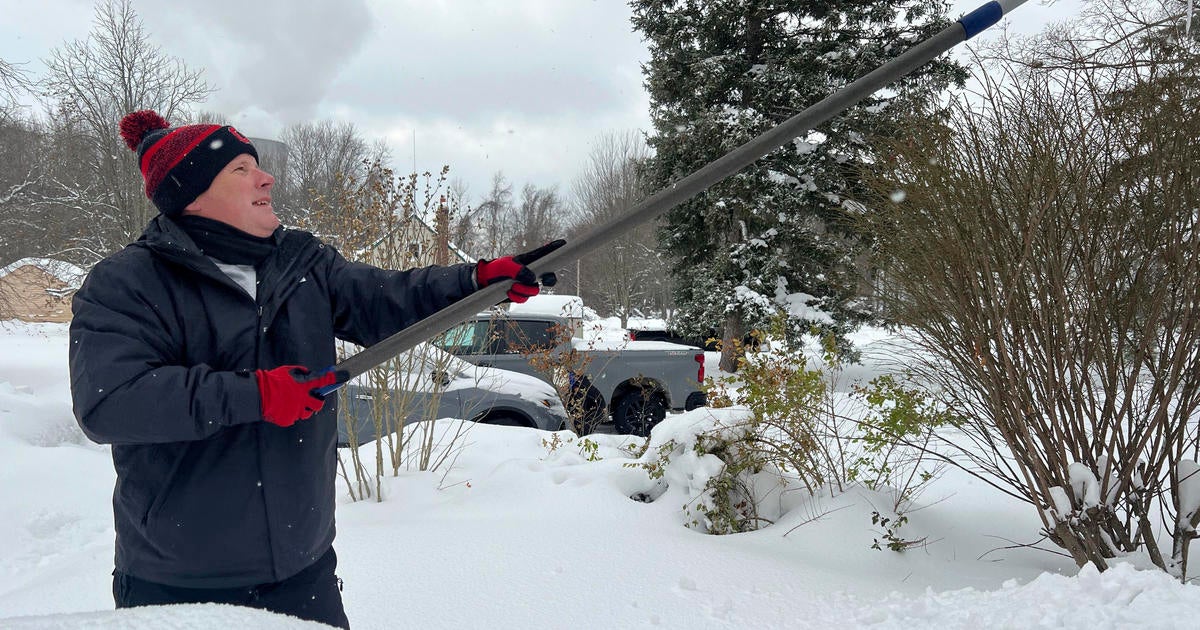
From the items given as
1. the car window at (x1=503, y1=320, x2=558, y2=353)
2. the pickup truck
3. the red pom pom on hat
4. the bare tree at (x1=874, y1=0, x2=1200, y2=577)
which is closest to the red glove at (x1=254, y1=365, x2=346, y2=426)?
the red pom pom on hat

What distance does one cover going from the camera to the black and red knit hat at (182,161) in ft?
5.29

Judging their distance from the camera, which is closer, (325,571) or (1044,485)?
(325,571)

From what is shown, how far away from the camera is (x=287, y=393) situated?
1.35m

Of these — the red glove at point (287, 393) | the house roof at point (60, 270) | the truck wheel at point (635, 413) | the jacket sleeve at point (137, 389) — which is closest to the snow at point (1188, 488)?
the red glove at point (287, 393)

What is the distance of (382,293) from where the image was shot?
182cm

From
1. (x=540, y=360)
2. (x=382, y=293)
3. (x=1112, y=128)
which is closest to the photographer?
(x=382, y=293)

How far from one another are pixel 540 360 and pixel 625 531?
3.20m

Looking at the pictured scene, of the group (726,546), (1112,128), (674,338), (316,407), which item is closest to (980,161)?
(1112,128)

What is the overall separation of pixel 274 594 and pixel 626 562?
201cm

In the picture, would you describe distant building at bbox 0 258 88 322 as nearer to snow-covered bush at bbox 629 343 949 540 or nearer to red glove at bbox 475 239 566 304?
snow-covered bush at bbox 629 343 949 540

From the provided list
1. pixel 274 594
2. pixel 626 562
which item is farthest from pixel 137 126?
pixel 626 562

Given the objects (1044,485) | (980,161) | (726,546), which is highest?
(980,161)

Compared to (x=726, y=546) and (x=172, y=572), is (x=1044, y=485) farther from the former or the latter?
(x=172, y=572)

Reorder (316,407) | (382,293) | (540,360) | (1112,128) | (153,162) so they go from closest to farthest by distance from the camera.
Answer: (316,407), (153,162), (382,293), (1112,128), (540,360)
